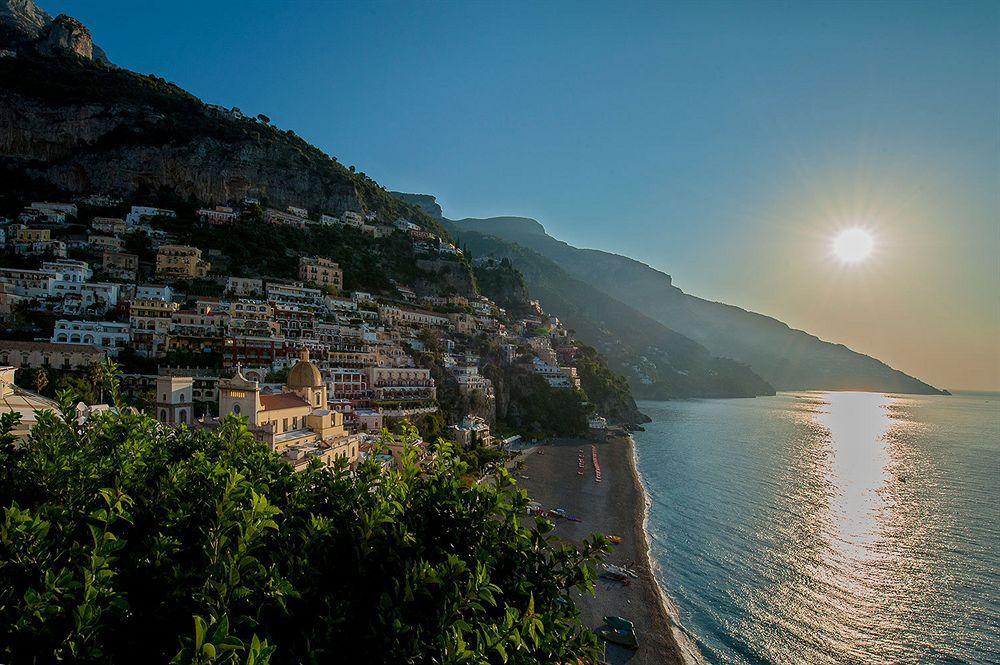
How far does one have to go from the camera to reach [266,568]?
5715mm

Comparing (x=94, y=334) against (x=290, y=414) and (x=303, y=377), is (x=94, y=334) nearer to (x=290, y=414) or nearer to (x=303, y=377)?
(x=303, y=377)

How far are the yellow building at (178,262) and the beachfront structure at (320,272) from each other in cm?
1333

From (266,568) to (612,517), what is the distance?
31.9m

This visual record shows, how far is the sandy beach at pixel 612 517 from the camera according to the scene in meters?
20.1

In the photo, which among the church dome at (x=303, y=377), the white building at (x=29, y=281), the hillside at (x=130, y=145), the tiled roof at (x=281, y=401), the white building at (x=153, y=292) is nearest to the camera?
the tiled roof at (x=281, y=401)

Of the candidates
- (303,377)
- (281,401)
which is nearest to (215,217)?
(303,377)

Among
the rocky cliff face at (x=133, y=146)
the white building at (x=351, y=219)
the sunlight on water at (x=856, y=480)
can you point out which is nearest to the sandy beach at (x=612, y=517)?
the sunlight on water at (x=856, y=480)

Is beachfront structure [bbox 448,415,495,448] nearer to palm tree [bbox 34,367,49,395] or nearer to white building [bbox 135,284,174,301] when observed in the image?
palm tree [bbox 34,367,49,395]

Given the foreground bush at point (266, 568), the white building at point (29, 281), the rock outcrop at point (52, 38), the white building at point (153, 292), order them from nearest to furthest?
1. the foreground bush at point (266, 568)
2. the white building at point (29, 281)
3. the white building at point (153, 292)
4. the rock outcrop at point (52, 38)

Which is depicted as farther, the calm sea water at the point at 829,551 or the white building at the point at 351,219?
the white building at the point at 351,219

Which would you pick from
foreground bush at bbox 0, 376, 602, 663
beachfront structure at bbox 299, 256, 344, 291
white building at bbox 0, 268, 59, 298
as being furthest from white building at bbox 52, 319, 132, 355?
foreground bush at bbox 0, 376, 602, 663

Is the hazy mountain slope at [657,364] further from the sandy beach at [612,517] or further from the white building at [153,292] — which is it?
the white building at [153,292]

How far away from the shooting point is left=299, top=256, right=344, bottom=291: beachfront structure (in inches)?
2726

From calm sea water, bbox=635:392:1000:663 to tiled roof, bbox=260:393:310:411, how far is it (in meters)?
25.5
